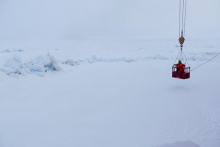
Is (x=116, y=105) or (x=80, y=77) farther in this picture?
(x=80, y=77)

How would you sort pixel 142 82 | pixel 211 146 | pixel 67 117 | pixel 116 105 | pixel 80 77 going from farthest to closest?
pixel 80 77 → pixel 142 82 → pixel 116 105 → pixel 67 117 → pixel 211 146

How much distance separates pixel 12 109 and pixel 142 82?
461 centimetres

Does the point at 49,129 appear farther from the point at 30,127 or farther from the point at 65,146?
the point at 65,146

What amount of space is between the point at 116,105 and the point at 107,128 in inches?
47.3

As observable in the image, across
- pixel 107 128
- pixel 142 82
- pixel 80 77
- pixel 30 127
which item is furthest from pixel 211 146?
pixel 80 77

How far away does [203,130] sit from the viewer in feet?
13.0

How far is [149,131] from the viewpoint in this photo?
13.0ft

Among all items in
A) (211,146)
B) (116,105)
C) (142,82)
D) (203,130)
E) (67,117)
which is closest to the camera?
(211,146)

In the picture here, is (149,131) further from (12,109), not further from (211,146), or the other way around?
(12,109)

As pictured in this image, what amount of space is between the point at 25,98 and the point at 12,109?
2.57 ft

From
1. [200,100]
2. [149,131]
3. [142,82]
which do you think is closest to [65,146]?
[149,131]

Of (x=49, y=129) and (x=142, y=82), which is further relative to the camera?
(x=142, y=82)

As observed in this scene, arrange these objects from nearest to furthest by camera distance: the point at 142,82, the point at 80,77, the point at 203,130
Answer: the point at 203,130, the point at 142,82, the point at 80,77

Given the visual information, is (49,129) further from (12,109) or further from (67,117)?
(12,109)
